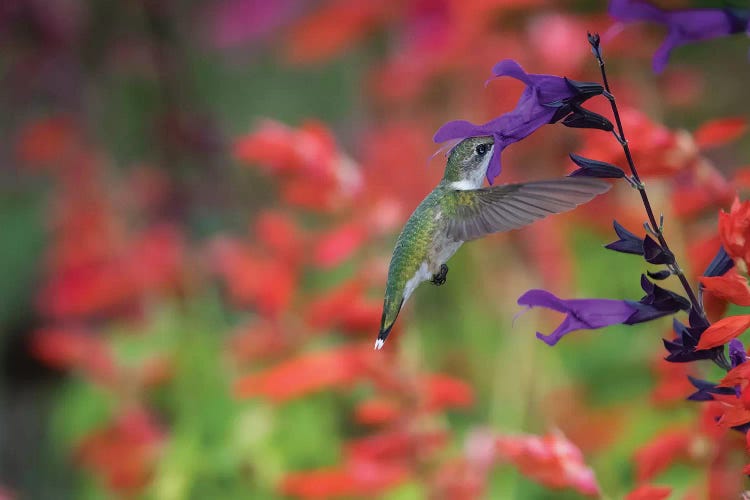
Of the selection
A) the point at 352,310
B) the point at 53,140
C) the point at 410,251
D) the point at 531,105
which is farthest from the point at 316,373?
the point at 53,140

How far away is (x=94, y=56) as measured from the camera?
2625 millimetres

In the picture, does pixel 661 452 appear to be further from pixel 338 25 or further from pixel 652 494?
pixel 338 25

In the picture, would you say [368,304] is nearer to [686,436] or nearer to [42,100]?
[686,436]

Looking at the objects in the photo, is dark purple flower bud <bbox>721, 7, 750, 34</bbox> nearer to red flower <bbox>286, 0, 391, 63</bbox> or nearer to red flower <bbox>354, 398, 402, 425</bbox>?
red flower <bbox>354, 398, 402, 425</bbox>

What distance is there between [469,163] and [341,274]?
1301mm

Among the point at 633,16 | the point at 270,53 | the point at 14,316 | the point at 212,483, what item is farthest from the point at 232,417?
the point at 270,53

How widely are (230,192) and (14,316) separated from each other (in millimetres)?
1024

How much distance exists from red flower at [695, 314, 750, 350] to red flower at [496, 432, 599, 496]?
259mm

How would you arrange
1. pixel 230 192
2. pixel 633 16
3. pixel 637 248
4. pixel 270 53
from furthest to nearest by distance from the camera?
pixel 270 53 < pixel 230 192 < pixel 633 16 < pixel 637 248

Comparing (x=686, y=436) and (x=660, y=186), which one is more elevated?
(x=660, y=186)

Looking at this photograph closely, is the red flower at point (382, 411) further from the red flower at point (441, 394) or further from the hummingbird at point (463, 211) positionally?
the hummingbird at point (463, 211)

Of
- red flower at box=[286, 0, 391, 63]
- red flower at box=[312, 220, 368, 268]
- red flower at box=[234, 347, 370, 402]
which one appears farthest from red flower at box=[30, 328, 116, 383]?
red flower at box=[286, 0, 391, 63]

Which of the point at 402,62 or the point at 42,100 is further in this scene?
the point at 42,100

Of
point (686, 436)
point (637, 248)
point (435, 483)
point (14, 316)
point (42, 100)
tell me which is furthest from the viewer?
point (14, 316)
